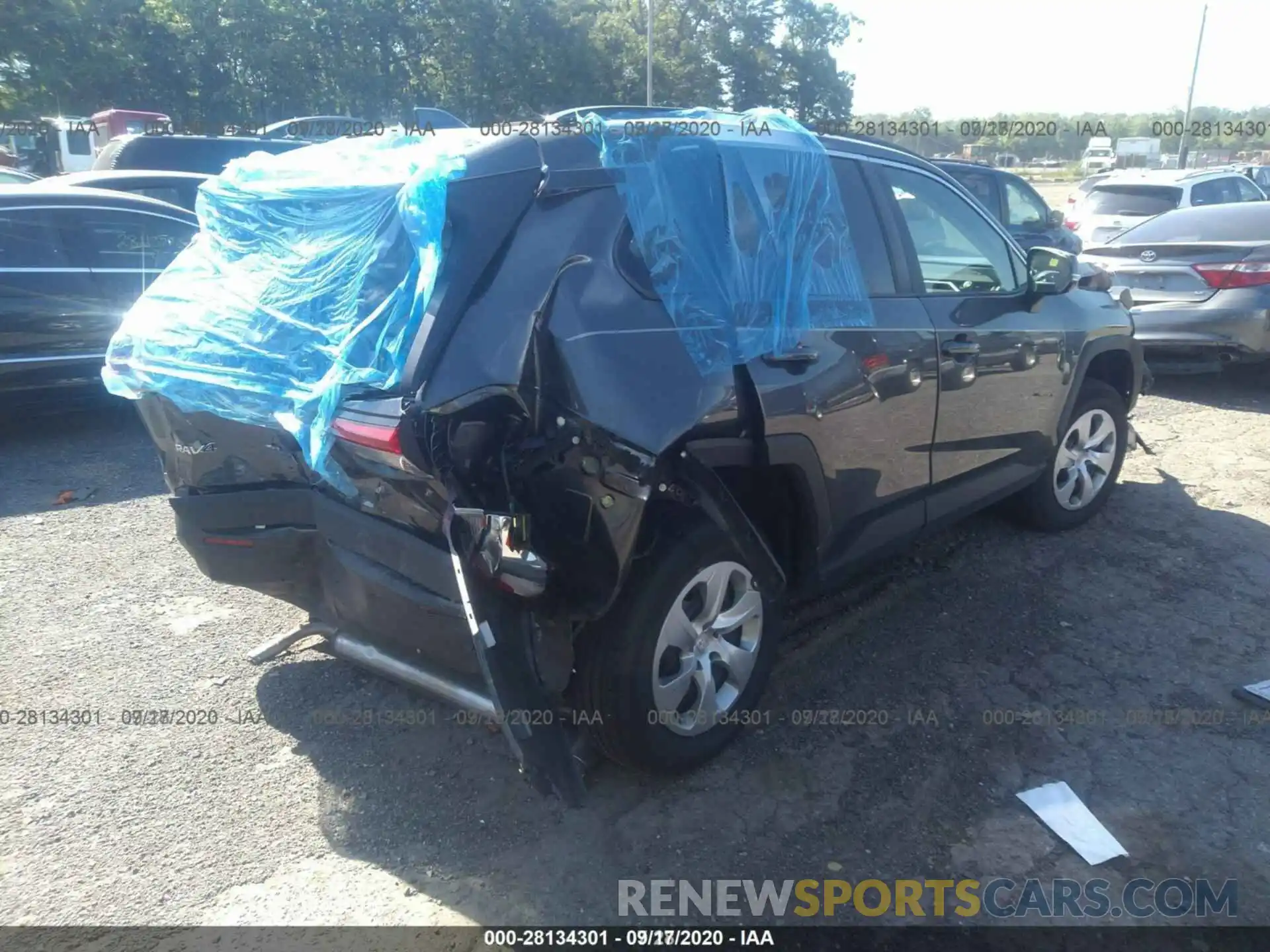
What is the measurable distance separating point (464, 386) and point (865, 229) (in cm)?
186

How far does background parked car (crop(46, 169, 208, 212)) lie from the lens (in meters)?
7.61

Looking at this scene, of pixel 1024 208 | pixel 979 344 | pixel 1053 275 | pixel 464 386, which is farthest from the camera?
pixel 1024 208

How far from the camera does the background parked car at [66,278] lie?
6285 millimetres

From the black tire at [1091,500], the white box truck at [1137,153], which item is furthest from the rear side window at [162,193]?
the white box truck at [1137,153]

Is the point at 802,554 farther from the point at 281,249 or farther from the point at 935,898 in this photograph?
the point at 281,249

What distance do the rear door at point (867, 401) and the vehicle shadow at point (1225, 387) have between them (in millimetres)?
5035

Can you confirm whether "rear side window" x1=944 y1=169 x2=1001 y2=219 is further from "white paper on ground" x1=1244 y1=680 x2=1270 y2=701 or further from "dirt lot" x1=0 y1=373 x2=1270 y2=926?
"white paper on ground" x1=1244 y1=680 x2=1270 y2=701

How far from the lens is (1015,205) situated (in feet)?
37.5

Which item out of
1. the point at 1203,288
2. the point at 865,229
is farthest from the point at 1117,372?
the point at 1203,288

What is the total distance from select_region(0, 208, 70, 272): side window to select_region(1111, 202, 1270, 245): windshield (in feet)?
27.1

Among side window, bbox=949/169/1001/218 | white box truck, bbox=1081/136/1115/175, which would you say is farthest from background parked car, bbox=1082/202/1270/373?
white box truck, bbox=1081/136/1115/175

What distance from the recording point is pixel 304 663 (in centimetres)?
397

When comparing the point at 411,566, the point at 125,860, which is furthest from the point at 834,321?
the point at 125,860

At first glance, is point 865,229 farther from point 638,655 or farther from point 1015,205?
point 1015,205
